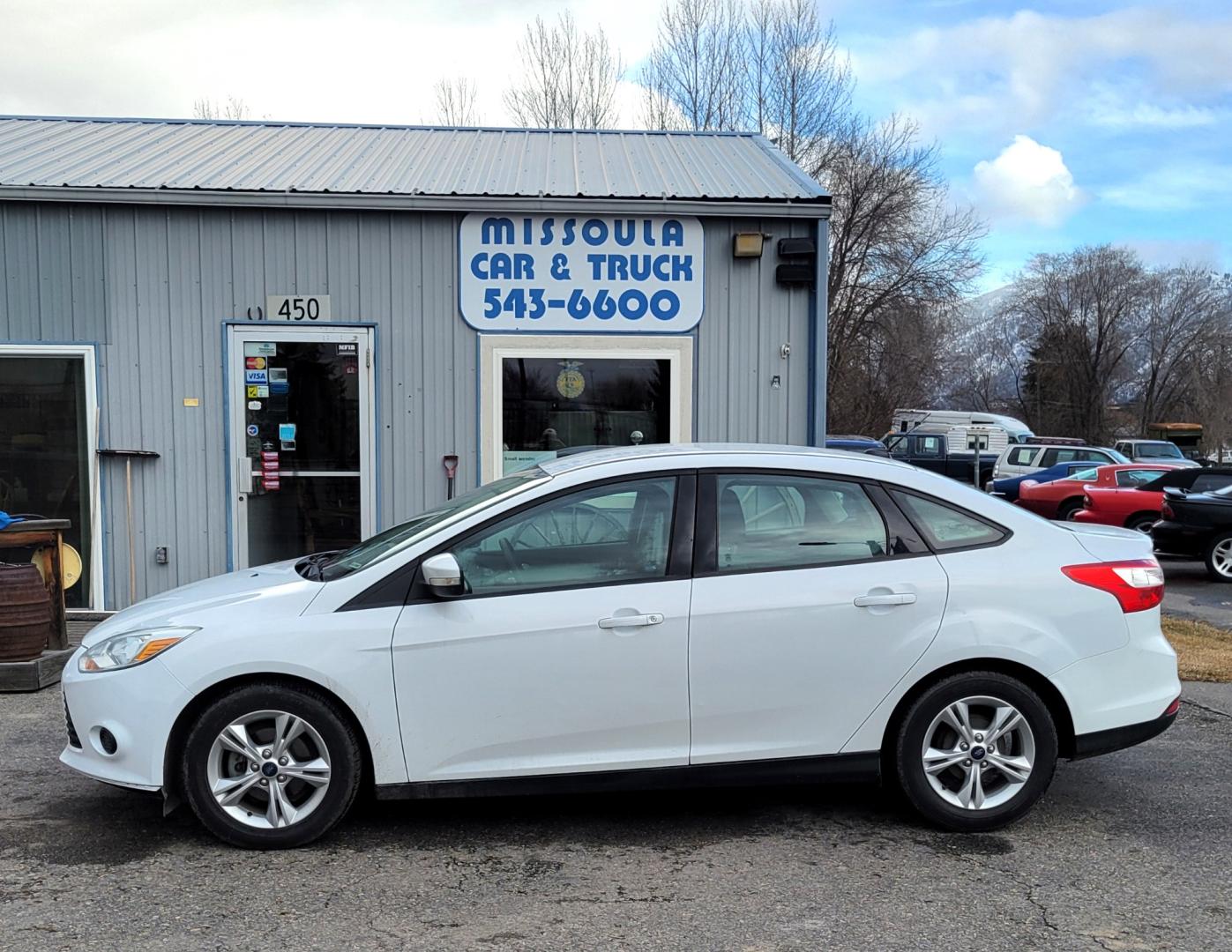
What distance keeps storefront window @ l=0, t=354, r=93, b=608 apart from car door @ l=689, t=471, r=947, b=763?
631cm

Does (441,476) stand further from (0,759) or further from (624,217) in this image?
(0,759)

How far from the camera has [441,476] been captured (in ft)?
28.1

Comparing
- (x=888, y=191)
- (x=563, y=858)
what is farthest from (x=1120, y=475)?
(x=888, y=191)

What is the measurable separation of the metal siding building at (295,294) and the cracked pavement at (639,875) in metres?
3.92

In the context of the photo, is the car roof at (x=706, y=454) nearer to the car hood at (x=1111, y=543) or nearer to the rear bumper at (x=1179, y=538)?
the car hood at (x=1111, y=543)

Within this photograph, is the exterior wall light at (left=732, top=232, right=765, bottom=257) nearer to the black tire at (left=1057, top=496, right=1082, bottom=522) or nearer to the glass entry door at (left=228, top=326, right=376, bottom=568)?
the glass entry door at (left=228, top=326, right=376, bottom=568)

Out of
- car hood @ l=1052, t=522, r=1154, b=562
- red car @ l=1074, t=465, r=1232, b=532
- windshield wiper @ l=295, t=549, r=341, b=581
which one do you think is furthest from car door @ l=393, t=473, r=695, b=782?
red car @ l=1074, t=465, r=1232, b=532

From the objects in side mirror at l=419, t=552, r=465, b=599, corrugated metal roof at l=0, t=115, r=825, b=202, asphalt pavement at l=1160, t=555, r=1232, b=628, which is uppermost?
corrugated metal roof at l=0, t=115, r=825, b=202

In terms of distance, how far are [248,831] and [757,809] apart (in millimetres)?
2109

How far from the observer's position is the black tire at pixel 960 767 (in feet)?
13.3

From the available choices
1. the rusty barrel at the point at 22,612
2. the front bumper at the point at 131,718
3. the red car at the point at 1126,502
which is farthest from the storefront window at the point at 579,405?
the red car at the point at 1126,502

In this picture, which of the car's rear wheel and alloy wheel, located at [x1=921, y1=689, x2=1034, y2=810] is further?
the car's rear wheel

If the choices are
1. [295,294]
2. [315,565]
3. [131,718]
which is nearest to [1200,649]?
[315,565]

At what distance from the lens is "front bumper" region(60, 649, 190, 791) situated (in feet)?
12.6
